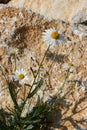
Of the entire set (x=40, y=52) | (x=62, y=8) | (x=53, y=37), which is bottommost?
(x=62, y=8)

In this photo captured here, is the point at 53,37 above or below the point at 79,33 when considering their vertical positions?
above

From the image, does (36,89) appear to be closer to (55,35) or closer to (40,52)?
(55,35)

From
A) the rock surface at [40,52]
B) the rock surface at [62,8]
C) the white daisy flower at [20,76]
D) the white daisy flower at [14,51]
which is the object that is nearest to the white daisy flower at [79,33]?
the rock surface at [40,52]

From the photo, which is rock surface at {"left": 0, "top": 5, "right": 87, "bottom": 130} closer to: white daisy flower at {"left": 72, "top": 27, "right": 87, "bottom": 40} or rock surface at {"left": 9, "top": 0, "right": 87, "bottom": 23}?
white daisy flower at {"left": 72, "top": 27, "right": 87, "bottom": 40}

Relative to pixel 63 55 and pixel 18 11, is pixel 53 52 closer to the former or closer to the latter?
pixel 63 55

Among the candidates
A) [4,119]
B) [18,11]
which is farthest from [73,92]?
[18,11]

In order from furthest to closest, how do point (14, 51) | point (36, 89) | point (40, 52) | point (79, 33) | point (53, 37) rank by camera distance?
point (79, 33), point (40, 52), point (14, 51), point (36, 89), point (53, 37)

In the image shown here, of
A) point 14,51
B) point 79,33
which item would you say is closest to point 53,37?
point 14,51
